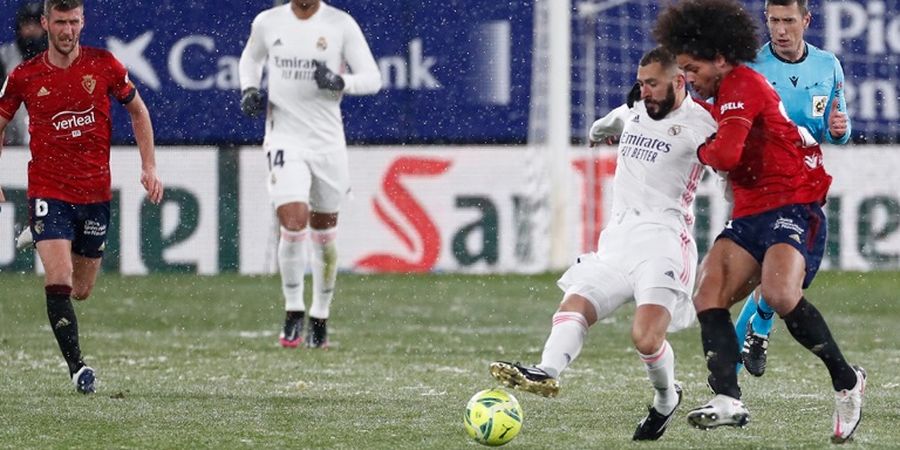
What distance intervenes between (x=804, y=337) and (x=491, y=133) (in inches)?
467

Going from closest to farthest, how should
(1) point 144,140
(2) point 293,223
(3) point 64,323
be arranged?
1. (3) point 64,323
2. (1) point 144,140
3. (2) point 293,223

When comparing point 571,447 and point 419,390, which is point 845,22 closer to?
point 419,390

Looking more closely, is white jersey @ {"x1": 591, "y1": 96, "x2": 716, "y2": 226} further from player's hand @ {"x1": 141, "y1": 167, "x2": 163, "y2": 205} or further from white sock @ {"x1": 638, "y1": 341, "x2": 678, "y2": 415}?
player's hand @ {"x1": 141, "y1": 167, "x2": 163, "y2": 205}

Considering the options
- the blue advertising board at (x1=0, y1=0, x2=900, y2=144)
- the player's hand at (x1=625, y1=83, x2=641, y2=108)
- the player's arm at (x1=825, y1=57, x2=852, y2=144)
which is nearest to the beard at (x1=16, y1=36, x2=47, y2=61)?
the blue advertising board at (x1=0, y1=0, x2=900, y2=144)

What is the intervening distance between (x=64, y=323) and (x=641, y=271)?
310cm

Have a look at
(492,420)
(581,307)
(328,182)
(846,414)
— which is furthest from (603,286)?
(328,182)

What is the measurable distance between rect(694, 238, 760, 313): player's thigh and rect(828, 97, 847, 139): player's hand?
137cm

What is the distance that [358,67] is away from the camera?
10.8 meters

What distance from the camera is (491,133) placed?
18172mm

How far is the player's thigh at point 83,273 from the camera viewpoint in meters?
8.61

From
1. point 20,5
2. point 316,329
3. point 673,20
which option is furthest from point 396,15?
point 673,20

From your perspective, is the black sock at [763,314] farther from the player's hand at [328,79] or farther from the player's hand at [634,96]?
the player's hand at [328,79]

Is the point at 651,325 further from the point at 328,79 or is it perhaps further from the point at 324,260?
the point at 324,260

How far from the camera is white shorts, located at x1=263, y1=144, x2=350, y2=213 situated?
10.5 meters
